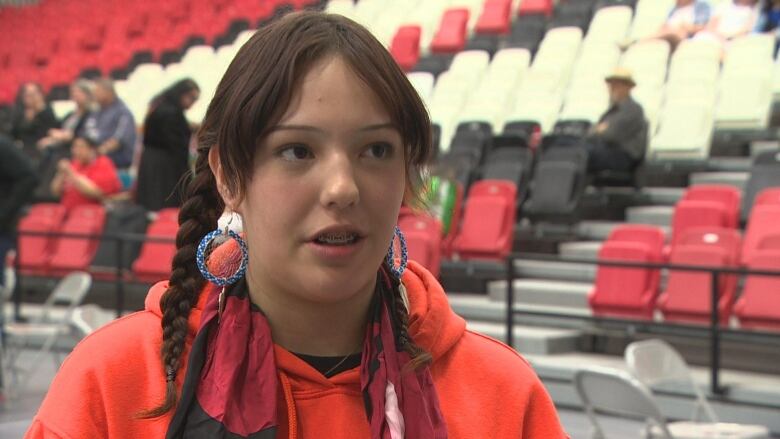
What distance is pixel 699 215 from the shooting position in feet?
24.0

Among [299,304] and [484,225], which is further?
[484,225]

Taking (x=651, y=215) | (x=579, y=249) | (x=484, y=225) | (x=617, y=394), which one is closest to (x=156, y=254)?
(x=484, y=225)

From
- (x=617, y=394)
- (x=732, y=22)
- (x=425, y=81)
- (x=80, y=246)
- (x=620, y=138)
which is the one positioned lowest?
(x=617, y=394)

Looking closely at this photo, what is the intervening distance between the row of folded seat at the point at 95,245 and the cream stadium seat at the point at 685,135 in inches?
144

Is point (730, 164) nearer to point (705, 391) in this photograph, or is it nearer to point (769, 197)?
point (769, 197)

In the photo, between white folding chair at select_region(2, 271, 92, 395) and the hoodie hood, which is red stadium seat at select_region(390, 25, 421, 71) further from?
the hoodie hood

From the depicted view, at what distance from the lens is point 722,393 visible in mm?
5953

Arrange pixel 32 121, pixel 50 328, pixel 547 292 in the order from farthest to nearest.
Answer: pixel 32 121 < pixel 547 292 < pixel 50 328

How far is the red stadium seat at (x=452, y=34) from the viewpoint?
1303cm

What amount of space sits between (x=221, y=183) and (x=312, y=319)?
158mm

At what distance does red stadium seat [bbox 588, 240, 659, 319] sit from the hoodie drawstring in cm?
566

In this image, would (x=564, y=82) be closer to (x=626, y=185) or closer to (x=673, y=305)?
(x=626, y=185)

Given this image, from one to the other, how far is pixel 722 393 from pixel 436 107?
227 inches

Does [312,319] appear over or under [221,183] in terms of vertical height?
under
